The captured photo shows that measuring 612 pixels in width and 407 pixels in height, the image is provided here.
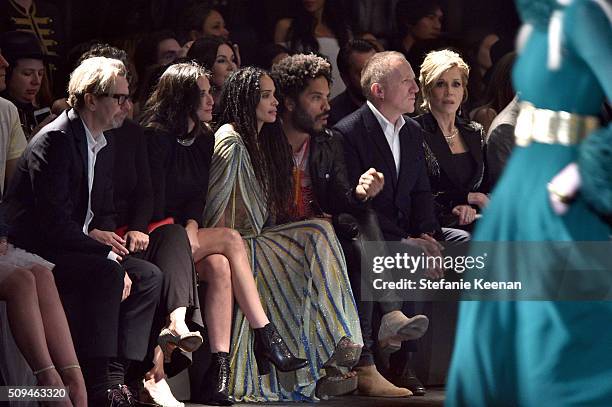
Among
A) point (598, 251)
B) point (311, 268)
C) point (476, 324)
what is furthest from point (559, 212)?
point (311, 268)

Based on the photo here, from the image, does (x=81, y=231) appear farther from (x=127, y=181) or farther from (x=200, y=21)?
(x=200, y=21)

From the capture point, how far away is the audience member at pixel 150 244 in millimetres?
5129

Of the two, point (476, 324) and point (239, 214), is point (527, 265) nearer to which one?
point (476, 324)

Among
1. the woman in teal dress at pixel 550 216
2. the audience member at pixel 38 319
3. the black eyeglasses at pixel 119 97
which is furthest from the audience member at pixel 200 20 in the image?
the woman in teal dress at pixel 550 216

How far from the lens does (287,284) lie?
556 centimetres

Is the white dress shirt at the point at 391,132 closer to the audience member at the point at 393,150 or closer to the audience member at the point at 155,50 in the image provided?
the audience member at the point at 393,150

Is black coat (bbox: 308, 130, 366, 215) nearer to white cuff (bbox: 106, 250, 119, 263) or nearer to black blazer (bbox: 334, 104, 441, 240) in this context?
black blazer (bbox: 334, 104, 441, 240)

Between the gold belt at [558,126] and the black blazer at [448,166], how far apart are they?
95.8 inches

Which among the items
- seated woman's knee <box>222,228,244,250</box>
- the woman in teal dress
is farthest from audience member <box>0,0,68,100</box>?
the woman in teal dress

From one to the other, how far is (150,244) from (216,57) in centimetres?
87

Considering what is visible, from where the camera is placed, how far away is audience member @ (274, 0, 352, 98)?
18.3 feet

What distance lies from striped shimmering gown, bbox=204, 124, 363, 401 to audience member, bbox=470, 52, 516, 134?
2.83 feet

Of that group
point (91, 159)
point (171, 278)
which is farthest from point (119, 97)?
point (171, 278)

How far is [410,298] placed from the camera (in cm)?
563
